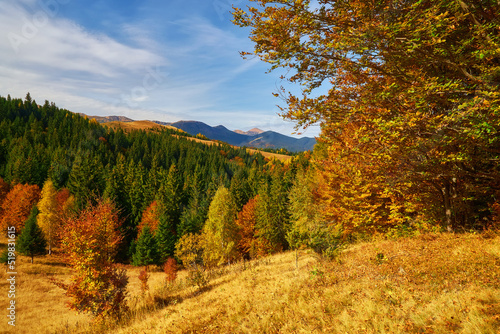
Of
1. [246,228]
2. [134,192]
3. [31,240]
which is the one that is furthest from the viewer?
[134,192]

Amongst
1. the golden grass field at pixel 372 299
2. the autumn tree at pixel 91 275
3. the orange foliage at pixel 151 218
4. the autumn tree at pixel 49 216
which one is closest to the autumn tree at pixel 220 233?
the autumn tree at pixel 91 275

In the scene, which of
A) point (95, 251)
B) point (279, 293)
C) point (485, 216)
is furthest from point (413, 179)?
point (95, 251)

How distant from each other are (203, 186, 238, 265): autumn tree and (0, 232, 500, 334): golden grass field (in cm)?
1984

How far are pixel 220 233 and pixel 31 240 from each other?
32.4m

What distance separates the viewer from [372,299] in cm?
681

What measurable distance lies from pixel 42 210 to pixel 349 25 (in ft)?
199

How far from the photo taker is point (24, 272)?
117ft

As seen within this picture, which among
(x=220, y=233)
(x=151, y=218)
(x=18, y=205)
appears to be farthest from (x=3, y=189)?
(x=220, y=233)

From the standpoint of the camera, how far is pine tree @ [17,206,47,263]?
130ft

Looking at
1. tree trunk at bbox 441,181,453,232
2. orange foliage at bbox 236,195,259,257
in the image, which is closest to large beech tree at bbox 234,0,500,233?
tree trunk at bbox 441,181,453,232

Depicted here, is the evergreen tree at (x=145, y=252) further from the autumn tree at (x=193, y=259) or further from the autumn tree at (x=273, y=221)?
the autumn tree at (x=273, y=221)

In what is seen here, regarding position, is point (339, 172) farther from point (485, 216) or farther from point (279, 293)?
point (279, 293)

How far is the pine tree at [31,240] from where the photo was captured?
3956 cm

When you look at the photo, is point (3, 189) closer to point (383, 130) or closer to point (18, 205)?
point (18, 205)
